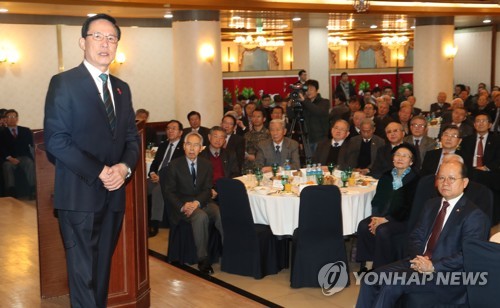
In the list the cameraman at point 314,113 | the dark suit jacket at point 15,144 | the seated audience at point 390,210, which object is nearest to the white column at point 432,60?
the cameraman at point 314,113

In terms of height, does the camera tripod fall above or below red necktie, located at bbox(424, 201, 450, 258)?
above

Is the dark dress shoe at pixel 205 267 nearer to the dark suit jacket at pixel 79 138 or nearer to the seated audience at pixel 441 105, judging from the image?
the dark suit jacket at pixel 79 138

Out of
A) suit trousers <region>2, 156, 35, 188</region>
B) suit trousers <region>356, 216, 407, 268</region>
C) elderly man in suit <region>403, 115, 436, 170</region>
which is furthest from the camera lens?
suit trousers <region>2, 156, 35, 188</region>

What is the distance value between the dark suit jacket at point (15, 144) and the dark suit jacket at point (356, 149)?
518 cm

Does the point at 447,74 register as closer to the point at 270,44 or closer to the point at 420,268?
the point at 270,44

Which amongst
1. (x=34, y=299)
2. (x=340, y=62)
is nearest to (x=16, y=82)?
(x=34, y=299)

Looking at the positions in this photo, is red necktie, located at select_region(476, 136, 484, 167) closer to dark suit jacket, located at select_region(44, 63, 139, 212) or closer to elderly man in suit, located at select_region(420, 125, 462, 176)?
elderly man in suit, located at select_region(420, 125, 462, 176)

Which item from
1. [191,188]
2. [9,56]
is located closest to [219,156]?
[191,188]

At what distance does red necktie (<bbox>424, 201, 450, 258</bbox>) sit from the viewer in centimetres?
439

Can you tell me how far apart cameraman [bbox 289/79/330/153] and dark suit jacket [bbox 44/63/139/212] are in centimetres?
748

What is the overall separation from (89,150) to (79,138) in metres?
0.07

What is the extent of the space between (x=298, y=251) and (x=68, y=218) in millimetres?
3108

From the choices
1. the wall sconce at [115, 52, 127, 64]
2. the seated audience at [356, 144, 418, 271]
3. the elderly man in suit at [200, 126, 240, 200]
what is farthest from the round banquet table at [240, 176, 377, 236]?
the wall sconce at [115, 52, 127, 64]

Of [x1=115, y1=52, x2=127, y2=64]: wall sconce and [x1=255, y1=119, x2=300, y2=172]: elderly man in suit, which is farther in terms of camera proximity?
[x1=115, y1=52, x2=127, y2=64]: wall sconce
